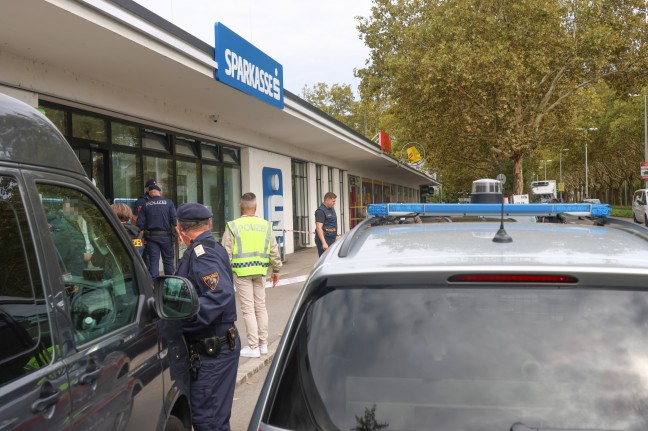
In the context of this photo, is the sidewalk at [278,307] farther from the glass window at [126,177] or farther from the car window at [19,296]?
the glass window at [126,177]

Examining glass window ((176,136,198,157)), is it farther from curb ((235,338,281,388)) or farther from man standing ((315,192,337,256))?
curb ((235,338,281,388))

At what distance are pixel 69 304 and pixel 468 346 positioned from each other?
4.52 ft

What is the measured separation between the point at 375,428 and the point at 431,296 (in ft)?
1.42

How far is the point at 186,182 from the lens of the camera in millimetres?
13297

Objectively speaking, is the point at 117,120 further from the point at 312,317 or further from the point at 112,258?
the point at 312,317

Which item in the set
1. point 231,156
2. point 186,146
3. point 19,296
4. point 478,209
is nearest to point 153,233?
point 186,146

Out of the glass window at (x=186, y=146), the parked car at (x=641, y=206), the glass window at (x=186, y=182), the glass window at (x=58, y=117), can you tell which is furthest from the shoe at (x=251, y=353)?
the parked car at (x=641, y=206)

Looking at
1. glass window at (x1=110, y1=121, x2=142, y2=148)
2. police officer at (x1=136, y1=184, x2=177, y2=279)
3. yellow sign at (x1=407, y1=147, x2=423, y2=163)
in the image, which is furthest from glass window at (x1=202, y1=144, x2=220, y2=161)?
yellow sign at (x1=407, y1=147, x2=423, y2=163)

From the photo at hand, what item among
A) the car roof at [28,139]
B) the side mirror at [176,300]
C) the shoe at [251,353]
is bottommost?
the shoe at [251,353]

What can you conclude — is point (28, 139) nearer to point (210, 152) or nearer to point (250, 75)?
point (250, 75)

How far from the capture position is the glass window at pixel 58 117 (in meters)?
9.02

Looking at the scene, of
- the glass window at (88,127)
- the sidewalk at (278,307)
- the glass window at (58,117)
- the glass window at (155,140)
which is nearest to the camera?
the sidewalk at (278,307)

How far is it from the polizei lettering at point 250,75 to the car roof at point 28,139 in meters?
7.99

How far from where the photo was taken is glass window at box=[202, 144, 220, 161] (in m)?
14.3
